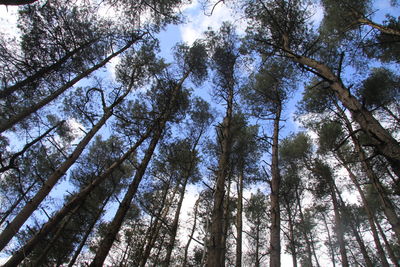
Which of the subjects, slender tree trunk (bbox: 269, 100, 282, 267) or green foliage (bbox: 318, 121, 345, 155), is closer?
slender tree trunk (bbox: 269, 100, 282, 267)

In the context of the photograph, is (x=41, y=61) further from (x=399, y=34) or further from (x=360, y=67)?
(x=360, y=67)

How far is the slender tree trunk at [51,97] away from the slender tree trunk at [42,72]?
63 centimetres

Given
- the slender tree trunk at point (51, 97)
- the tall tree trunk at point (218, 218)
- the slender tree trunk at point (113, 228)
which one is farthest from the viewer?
the slender tree trunk at point (51, 97)

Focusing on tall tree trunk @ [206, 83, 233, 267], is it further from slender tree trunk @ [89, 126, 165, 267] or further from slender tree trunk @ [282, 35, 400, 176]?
slender tree trunk @ [282, 35, 400, 176]

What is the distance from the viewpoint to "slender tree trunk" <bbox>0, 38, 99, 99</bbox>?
6212 mm

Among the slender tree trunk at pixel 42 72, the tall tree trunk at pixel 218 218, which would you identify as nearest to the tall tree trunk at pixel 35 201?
the slender tree trunk at pixel 42 72

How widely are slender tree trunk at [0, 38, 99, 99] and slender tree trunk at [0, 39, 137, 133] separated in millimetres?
627

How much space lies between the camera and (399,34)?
17.6 ft

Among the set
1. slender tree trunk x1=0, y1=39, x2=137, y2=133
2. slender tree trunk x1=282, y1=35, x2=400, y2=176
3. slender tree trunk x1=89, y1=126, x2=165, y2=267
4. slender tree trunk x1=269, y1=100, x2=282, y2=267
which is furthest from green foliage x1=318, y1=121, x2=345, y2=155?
slender tree trunk x1=0, y1=39, x2=137, y2=133

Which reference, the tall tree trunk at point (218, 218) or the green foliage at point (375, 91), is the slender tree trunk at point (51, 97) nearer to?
the tall tree trunk at point (218, 218)

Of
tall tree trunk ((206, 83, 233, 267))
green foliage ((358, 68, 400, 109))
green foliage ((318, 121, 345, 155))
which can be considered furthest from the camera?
green foliage ((318, 121, 345, 155))

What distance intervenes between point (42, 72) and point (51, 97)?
887mm

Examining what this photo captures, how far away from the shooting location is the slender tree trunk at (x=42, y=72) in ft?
20.4

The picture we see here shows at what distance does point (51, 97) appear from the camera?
6.75m
